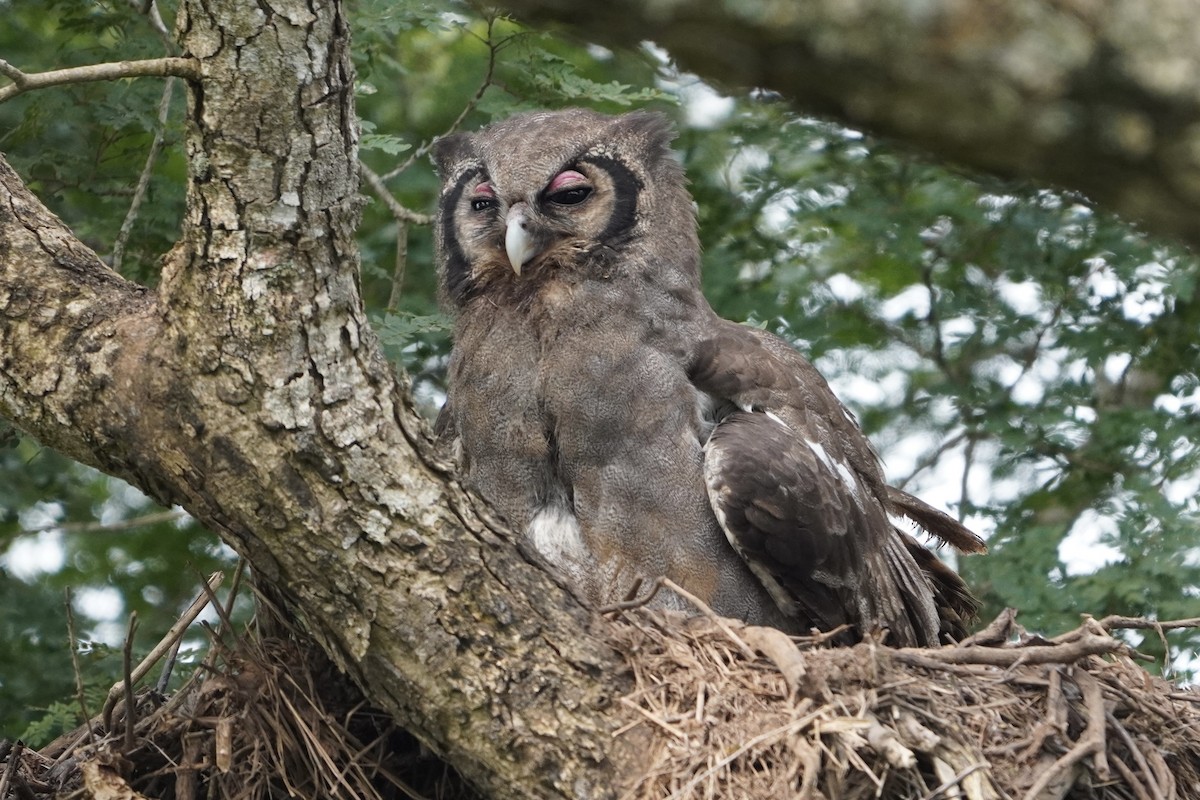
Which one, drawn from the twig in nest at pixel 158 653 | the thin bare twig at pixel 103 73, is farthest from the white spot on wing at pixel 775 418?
the thin bare twig at pixel 103 73

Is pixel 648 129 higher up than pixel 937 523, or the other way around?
pixel 648 129

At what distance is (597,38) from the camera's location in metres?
1.10

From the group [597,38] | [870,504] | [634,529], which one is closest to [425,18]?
[634,529]

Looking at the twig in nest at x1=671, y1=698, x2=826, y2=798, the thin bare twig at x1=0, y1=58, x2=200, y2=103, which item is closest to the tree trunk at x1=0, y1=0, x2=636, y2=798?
the thin bare twig at x1=0, y1=58, x2=200, y2=103

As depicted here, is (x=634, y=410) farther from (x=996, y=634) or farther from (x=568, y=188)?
(x=996, y=634)

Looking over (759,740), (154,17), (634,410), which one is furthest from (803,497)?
(154,17)

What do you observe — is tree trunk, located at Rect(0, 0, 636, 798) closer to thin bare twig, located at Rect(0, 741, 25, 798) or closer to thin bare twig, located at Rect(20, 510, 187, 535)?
thin bare twig, located at Rect(0, 741, 25, 798)

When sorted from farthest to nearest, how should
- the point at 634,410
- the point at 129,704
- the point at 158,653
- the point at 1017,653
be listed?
the point at 634,410, the point at 158,653, the point at 129,704, the point at 1017,653

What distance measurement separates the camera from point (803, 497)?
4512mm

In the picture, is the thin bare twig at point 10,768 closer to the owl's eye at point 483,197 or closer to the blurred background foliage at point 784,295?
the blurred background foliage at point 784,295

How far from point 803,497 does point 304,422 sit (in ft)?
6.36

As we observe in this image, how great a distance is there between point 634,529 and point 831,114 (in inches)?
136

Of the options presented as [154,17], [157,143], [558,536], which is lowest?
[558,536]

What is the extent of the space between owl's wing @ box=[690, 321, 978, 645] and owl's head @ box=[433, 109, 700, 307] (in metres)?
0.47
